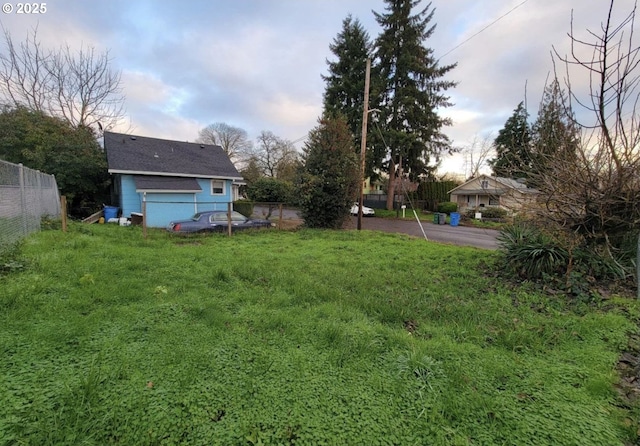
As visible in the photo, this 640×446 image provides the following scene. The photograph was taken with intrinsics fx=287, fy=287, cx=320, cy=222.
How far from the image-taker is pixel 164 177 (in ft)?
48.2

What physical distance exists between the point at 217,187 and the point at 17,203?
10.9 m

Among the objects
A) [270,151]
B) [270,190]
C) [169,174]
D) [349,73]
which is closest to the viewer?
[169,174]

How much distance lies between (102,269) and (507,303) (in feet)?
20.0

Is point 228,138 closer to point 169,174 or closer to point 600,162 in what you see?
point 169,174

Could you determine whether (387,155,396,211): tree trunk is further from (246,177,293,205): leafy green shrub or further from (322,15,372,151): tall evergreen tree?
(246,177,293,205): leafy green shrub

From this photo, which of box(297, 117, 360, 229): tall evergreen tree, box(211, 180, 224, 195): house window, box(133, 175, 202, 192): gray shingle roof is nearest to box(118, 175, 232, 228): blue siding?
box(133, 175, 202, 192): gray shingle roof

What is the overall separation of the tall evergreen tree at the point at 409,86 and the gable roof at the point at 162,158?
508 inches

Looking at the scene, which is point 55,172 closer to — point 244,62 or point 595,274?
point 244,62

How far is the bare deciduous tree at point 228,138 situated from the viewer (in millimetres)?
40062

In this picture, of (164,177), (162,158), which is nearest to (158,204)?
(164,177)

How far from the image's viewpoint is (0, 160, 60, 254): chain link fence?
483 cm

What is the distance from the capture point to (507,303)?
400 centimetres

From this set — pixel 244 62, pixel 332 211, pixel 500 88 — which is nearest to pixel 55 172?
pixel 244 62

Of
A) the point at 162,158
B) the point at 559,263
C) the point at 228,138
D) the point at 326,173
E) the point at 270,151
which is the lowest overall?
the point at 559,263
